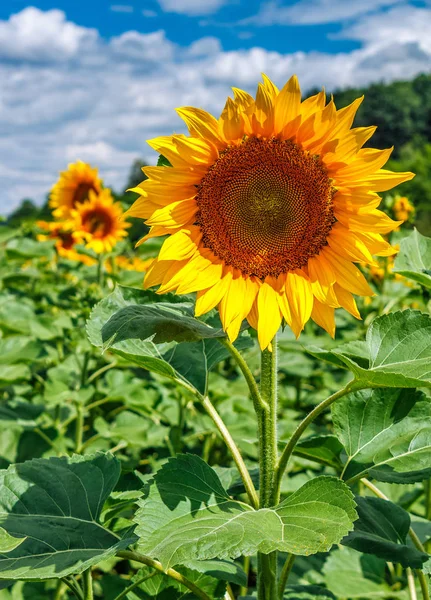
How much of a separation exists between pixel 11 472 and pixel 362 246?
934mm

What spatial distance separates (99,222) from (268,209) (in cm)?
302

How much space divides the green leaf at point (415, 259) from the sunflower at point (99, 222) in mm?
2606

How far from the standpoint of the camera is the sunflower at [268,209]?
1501mm

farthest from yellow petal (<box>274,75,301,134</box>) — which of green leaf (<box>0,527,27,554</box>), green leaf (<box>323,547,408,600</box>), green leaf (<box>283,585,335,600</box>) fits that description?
green leaf (<box>323,547,408,600</box>)

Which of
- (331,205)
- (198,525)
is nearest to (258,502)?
(198,525)

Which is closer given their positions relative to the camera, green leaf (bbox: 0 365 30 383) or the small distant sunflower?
green leaf (bbox: 0 365 30 383)

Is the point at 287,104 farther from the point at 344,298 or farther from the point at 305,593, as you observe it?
the point at 305,593

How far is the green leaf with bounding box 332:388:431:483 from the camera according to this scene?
161 cm

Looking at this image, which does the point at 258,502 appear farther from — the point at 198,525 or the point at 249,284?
the point at 249,284

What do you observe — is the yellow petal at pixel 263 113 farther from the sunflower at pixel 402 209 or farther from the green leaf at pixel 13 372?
the sunflower at pixel 402 209

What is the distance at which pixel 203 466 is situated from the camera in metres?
1.48

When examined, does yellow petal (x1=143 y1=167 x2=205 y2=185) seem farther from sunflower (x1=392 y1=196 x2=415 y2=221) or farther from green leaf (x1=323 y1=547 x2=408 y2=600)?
sunflower (x1=392 y1=196 x2=415 y2=221)

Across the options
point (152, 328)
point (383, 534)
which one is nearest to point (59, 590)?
point (383, 534)

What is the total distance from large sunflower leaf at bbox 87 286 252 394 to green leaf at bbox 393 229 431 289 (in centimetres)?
43
